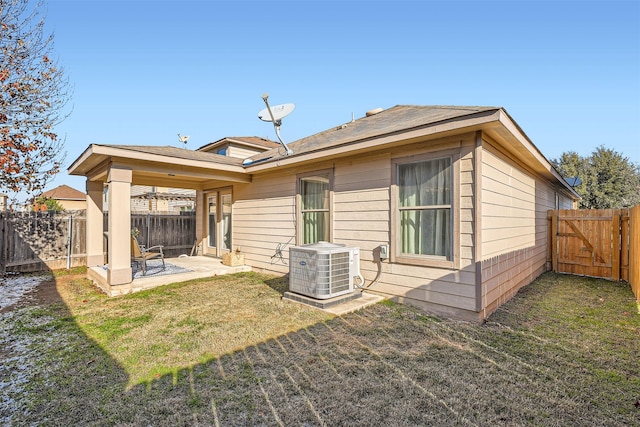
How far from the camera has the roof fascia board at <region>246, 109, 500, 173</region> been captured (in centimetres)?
360

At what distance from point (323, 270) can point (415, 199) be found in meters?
1.73

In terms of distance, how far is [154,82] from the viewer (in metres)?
9.92

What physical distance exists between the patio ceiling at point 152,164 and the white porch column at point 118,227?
0.84 feet

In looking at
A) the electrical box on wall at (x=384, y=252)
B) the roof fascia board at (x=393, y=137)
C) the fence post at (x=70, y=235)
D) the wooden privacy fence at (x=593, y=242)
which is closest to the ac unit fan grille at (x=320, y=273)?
the electrical box on wall at (x=384, y=252)

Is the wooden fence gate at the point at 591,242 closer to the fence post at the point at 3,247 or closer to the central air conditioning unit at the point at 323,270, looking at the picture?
the central air conditioning unit at the point at 323,270

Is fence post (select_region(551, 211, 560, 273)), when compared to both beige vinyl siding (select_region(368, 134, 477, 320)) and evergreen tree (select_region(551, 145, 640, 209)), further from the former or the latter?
evergreen tree (select_region(551, 145, 640, 209))

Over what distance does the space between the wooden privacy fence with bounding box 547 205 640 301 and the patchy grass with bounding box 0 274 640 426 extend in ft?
10.8

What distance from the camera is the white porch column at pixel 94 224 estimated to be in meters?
7.58

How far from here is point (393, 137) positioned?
14.3 ft

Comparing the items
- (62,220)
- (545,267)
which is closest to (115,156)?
(62,220)

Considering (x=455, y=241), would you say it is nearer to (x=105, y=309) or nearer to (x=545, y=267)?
(x=105, y=309)

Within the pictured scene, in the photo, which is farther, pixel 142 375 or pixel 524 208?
pixel 524 208

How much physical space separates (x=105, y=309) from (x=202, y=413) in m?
3.51

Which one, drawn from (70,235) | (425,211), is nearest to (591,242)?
(425,211)
